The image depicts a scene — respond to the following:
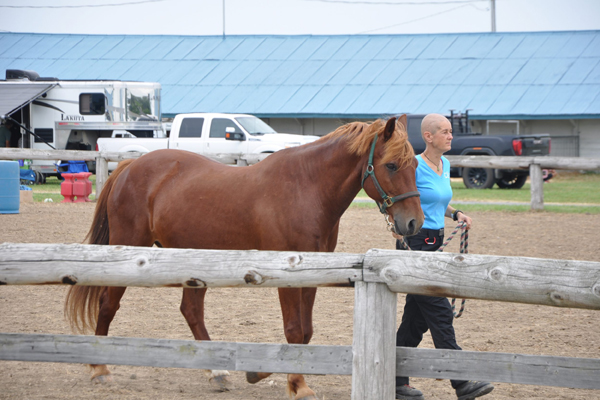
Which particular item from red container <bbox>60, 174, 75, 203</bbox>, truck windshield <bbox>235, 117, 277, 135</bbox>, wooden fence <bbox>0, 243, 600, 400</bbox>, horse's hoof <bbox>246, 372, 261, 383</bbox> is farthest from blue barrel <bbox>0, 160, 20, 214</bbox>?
wooden fence <bbox>0, 243, 600, 400</bbox>

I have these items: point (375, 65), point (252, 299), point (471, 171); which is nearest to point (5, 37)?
point (375, 65)

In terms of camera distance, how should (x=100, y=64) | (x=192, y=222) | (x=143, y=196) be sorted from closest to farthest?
(x=192, y=222)
(x=143, y=196)
(x=100, y=64)

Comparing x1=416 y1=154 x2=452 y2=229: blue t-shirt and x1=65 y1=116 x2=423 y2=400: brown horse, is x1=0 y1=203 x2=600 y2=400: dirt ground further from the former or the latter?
x1=416 y1=154 x2=452 y2=229: blue t-shirt

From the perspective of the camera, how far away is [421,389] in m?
4.51

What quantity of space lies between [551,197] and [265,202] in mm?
15357

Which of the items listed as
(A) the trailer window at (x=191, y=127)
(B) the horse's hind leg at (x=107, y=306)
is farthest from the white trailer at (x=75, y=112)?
(B) the horse's hind leg at (x=107, y=306)

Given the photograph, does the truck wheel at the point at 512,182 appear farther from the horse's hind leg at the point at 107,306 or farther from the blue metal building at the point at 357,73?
the horse's hind leg at the point at 107,306

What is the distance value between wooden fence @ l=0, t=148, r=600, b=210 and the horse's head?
11.1 m

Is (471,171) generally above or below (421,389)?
above

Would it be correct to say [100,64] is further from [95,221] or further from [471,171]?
[95,221]

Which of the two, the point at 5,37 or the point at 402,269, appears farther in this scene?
the point at 5,37

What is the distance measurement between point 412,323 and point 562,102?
79.3 feet

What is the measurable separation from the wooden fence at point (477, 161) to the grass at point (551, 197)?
0.68m

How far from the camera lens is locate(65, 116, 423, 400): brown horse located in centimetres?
414
